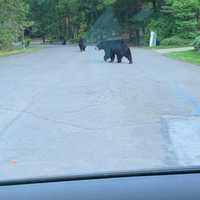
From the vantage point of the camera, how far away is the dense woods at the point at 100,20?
50125 millimetres

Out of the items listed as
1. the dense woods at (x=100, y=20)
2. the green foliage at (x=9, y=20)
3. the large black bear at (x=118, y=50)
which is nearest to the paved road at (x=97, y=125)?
the large black bear at (x=118, y=50)

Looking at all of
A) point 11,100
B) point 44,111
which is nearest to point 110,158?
point 44,111

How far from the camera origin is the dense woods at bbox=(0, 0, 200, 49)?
5012 centimetres

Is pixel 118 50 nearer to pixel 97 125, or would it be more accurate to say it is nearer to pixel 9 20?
pixel 97 125

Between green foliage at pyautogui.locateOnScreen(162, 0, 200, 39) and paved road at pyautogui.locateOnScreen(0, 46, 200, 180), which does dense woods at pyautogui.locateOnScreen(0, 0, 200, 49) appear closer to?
green foliage at pyautogui.locateOnScreen(162, 0, 200, 39)

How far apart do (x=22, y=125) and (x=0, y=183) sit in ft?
27.4

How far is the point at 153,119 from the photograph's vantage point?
11.3 meters

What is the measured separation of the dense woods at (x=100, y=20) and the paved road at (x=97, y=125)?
30.1 metres

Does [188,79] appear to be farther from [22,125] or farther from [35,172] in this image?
[35,172]

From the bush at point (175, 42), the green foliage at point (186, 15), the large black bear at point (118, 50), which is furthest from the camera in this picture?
the bush at point (175, 42)

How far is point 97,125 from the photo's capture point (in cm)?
1072

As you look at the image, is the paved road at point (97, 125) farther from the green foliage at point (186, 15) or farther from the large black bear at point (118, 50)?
the green foliage at point (186, 15)

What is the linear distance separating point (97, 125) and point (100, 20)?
60.0 m

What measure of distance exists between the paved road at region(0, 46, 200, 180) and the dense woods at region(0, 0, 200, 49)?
1187 inches
